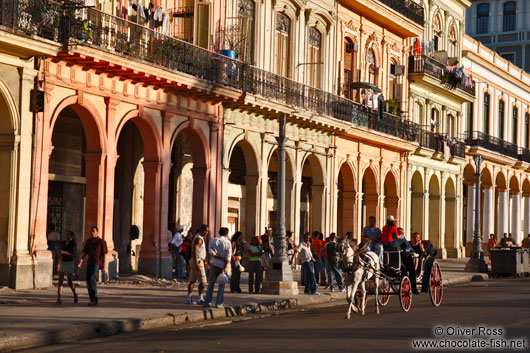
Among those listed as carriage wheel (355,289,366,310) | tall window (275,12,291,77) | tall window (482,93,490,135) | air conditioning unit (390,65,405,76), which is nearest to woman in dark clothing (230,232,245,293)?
carriage wheel (355,289,366,310)

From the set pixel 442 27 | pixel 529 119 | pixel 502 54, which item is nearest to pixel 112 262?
pixel 442 27

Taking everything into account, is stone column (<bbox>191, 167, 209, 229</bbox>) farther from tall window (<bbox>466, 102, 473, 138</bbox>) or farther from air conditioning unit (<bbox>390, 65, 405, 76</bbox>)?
tall window (<bbox>466, 102, 473, 138</bbox>)

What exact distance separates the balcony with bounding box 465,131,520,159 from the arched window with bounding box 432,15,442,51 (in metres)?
5.40

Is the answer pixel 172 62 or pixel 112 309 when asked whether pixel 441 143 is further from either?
pixel 112 309

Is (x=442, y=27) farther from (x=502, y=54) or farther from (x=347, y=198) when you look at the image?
(x=502, y=54)

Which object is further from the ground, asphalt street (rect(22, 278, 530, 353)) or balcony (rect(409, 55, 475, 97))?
balcony (rect(409, 55, 475, 97))

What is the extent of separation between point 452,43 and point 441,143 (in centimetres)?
615

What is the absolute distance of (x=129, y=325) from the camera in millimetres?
14875

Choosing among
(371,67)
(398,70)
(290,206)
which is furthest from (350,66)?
(290,206)

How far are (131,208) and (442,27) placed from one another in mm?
24428

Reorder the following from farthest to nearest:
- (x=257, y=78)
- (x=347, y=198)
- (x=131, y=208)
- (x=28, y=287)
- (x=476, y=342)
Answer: (x=347, y=198) < (x=257, y=78) < (x=131, y=208) < (x=28, y=287) < (x=476, y=342)

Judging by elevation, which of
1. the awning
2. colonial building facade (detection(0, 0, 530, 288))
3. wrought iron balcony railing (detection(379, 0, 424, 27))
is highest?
wrought iron balcony railing (detection(379, 0, 424, 27))

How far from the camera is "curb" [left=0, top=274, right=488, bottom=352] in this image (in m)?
12.9

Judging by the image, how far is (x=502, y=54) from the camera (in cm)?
6431
